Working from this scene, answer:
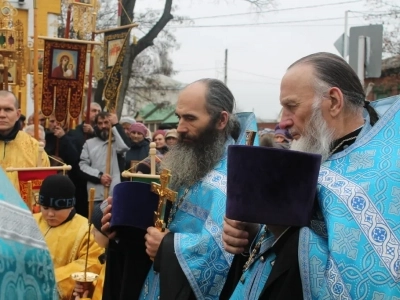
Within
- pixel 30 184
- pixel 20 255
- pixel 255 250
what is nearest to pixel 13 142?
pixel 30 184

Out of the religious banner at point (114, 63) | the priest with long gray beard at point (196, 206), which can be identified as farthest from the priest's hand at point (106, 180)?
the priest with long gray beard at point (196, 206)

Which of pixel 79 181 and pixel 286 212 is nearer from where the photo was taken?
pixel 286 212

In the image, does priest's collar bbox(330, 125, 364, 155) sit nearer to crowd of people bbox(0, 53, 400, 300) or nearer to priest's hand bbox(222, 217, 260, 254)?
crowd of people bbox(0, 53, 400, 300)

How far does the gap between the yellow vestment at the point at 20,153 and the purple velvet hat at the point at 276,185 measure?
3840mm

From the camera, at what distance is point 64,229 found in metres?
4.34

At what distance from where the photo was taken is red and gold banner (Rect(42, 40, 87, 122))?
780 cm

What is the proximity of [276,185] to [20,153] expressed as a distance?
3.98 meters

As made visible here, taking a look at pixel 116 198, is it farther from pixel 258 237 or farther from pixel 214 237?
pixel 258 237

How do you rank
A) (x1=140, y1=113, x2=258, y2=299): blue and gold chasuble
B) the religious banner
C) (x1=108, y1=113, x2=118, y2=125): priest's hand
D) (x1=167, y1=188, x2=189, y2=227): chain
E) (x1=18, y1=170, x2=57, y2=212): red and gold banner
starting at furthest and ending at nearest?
the religious banner → (x1=108, y1=113, x2=118, y2=125): priest's hand → (x1=18, y1=170, x2=57, y2=212): red and gold banner → (x1=167, y1=188, x2=189, y2=227): chain → (x1=140, y1=113, x2=258, y2=299): blue and gold chasuble

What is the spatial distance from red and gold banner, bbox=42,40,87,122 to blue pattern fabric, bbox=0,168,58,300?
21.5 feet

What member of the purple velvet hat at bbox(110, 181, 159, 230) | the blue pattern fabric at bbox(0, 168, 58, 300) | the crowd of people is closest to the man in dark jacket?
the crowd of people

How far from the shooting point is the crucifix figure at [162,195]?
3.02 metres

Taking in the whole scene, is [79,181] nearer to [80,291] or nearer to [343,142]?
[80,291]

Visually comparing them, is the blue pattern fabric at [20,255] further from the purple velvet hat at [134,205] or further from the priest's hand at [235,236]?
the purple velvet hat at [134,205]
